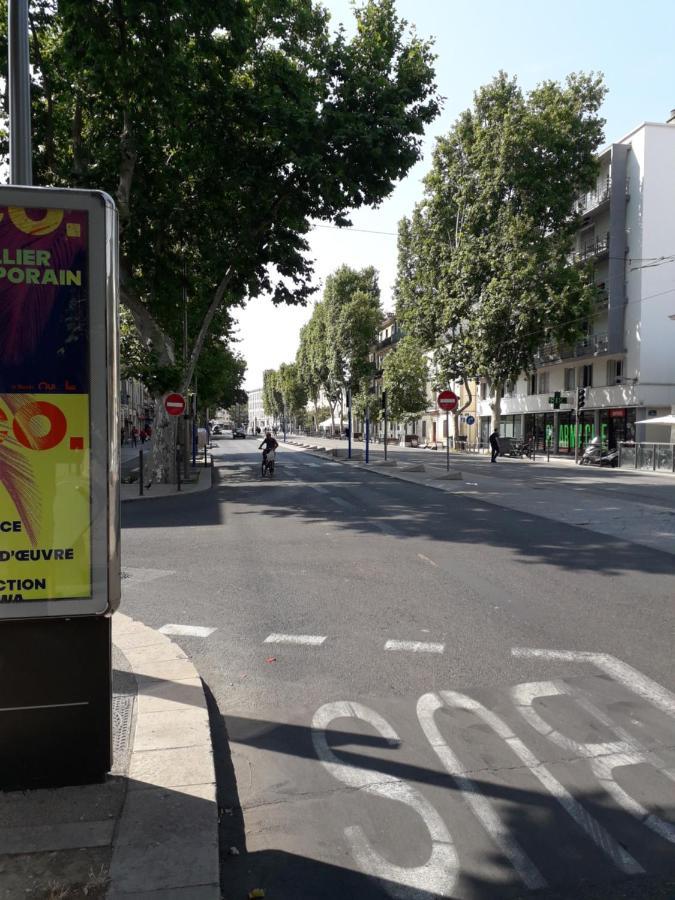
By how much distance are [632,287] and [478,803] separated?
40.9 m

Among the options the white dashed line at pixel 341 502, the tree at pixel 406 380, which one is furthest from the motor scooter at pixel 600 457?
the tree at pixel 406 380

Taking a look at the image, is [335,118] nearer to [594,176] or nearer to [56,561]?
[56,561]

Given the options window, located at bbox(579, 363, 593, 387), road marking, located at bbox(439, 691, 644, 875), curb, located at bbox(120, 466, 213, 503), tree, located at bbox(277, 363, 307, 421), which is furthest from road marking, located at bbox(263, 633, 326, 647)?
tree, located at bbox(277, 363, 307, 421)

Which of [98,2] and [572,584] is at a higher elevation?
[98,2]

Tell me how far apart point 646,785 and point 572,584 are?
4.38 metres

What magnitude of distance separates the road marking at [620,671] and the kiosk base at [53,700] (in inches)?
130

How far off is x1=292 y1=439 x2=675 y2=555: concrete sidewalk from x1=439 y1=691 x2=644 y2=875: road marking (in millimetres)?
6382

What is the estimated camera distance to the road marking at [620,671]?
14.7 feet

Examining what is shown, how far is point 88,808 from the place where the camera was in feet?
9.87

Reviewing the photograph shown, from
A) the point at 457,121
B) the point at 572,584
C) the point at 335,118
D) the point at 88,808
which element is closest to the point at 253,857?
the point at 88,808

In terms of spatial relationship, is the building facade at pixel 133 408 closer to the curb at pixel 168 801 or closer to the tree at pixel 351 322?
the tree at pixel 351 322

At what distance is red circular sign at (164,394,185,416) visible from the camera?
68.4 feet

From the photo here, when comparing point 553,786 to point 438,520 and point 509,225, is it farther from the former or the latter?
point 509,225

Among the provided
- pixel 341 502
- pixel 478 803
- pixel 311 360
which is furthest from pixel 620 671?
pixel 311 360
